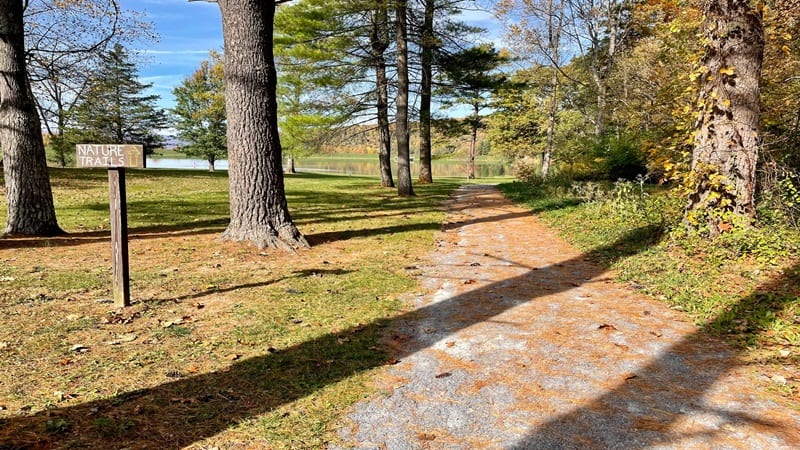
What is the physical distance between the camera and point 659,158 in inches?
399

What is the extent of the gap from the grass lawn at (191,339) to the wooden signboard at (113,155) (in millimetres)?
1290

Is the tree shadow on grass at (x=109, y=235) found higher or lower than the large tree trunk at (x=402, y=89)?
lower

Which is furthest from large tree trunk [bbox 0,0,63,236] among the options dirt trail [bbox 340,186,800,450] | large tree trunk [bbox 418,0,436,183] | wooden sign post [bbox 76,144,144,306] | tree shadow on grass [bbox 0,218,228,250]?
large tree trunk [bbox 418,0,436,183]

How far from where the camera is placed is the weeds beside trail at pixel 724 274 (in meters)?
3.45

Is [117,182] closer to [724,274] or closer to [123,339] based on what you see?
[123,339]

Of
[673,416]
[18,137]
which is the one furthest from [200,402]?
[18,137]

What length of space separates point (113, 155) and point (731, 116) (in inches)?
278

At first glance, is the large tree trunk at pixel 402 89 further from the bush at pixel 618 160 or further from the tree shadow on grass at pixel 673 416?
the tree shadow on grass at pixel 673 416

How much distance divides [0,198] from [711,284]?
1477 cm

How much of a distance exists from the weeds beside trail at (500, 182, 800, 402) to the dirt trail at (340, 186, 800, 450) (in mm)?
231

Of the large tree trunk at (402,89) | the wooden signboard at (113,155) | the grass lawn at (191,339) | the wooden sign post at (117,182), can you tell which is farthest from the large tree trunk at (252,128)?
the large tree trunk at (402,89)

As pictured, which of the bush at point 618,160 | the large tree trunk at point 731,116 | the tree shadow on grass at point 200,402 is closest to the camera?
the tree shadow on grass at point 200,402

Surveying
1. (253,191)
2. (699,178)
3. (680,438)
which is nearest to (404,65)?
(253,191)

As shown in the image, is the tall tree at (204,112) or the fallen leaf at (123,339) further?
the tall tree at (204,112)
